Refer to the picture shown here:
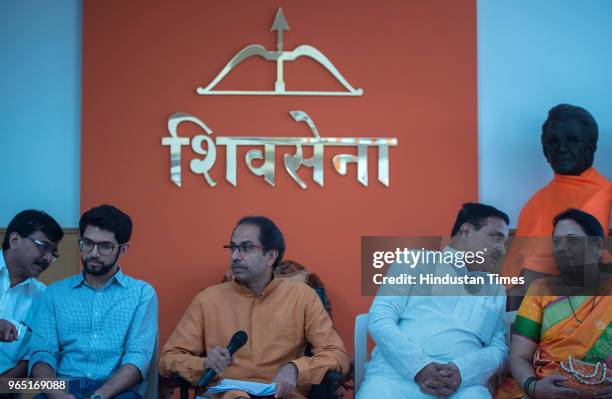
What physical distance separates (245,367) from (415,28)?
2836 millimetres

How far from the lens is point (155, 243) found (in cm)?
537

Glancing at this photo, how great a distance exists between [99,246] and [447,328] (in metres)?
1.55

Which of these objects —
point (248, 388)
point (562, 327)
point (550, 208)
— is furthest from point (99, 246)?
point (550, 208)

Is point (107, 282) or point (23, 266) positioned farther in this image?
point (23, 266)

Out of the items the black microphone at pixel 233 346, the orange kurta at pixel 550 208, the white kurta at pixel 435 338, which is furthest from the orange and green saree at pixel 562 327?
the orange kurta at pixel 550 208

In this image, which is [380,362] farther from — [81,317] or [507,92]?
[507,92]

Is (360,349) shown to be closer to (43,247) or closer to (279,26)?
(43,247)

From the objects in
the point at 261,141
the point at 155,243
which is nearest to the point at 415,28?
the point at 261,141

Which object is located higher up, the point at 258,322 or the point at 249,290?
the point at 249,290

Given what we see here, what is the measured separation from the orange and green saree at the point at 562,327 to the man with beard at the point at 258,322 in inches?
→ 31.7

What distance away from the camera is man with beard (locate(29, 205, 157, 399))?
11.3ft

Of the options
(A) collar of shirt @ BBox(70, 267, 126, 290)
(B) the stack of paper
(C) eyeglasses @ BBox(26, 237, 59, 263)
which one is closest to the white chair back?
(B) the stack of paper

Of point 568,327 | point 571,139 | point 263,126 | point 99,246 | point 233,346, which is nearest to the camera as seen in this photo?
point 233,346

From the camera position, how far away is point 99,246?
355 centimetres
